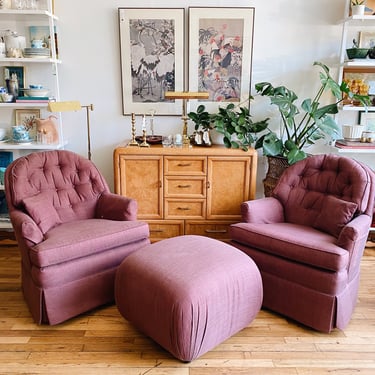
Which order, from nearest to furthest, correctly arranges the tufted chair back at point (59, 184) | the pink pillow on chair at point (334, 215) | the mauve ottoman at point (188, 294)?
the mauve ottoman at point (188, 294) < the pink pillow on chair at point (334, 215) < the tufted chair back at point (59, 184)

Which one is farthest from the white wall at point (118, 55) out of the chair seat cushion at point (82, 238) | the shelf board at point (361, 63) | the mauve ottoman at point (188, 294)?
the mauve ottoman at point (188, 294)

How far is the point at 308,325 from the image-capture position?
7.36 feet

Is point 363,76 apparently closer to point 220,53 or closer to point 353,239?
point 220,53

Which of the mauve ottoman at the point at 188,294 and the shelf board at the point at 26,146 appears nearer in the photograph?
the mauve ottoman at the point at 188,294

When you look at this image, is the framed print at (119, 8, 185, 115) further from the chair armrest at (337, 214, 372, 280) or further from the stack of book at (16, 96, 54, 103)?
the chair armrest at (337, 214, 372, 280)

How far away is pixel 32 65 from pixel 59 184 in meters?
1.34

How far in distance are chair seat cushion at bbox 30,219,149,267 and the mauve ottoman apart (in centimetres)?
28

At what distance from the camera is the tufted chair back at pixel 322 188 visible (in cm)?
243

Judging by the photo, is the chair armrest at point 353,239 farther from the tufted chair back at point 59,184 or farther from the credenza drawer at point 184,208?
the tufted chair back at point 59,184

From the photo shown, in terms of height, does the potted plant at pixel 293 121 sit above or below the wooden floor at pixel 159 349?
above

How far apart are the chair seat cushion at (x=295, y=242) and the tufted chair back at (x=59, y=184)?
3.52 ft

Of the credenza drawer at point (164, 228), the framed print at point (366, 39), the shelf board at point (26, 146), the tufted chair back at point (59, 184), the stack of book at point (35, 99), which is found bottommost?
the credenza drawer at point (164, 228)

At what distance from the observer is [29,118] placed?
348 cm

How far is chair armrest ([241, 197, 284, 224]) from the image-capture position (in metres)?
2.60
